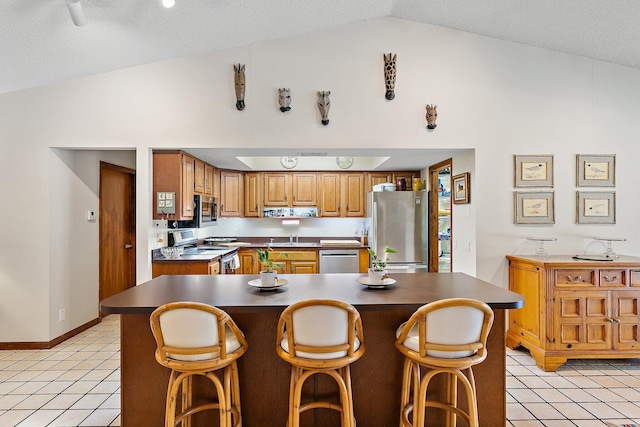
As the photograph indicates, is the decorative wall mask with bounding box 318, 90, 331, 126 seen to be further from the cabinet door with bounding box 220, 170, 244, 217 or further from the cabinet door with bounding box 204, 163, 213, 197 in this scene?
the cabinet door with bounding box 220, 170, 244, 217

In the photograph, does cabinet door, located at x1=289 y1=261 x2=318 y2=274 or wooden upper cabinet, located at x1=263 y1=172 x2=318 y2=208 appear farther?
wooden upper cabinet, located at x1=263 y1=172 x2=318 y2=208

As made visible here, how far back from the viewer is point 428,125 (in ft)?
11.6

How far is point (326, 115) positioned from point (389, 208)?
184cm

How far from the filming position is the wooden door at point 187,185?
12.3 ft

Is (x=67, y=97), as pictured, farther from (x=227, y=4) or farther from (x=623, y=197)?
(x=623, y=197)

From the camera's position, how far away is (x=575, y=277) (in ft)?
10.2

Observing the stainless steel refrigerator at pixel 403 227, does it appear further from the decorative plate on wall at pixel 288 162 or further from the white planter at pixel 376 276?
the white planter at pixel 376 276

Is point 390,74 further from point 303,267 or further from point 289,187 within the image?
point 303,267

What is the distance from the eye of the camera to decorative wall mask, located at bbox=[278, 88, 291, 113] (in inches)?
138

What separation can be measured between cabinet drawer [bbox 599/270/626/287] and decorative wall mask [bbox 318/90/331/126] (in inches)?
113

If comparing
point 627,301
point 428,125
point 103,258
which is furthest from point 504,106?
point 103,258

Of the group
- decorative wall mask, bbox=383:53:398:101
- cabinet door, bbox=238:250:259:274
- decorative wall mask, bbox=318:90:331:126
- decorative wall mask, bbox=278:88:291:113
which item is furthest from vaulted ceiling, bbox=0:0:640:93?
cabinet door, bbox=238:250:259:274

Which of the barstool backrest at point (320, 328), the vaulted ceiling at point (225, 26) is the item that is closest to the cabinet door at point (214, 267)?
the vaulted ceiling at point (225, 26)

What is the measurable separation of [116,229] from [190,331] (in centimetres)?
361
